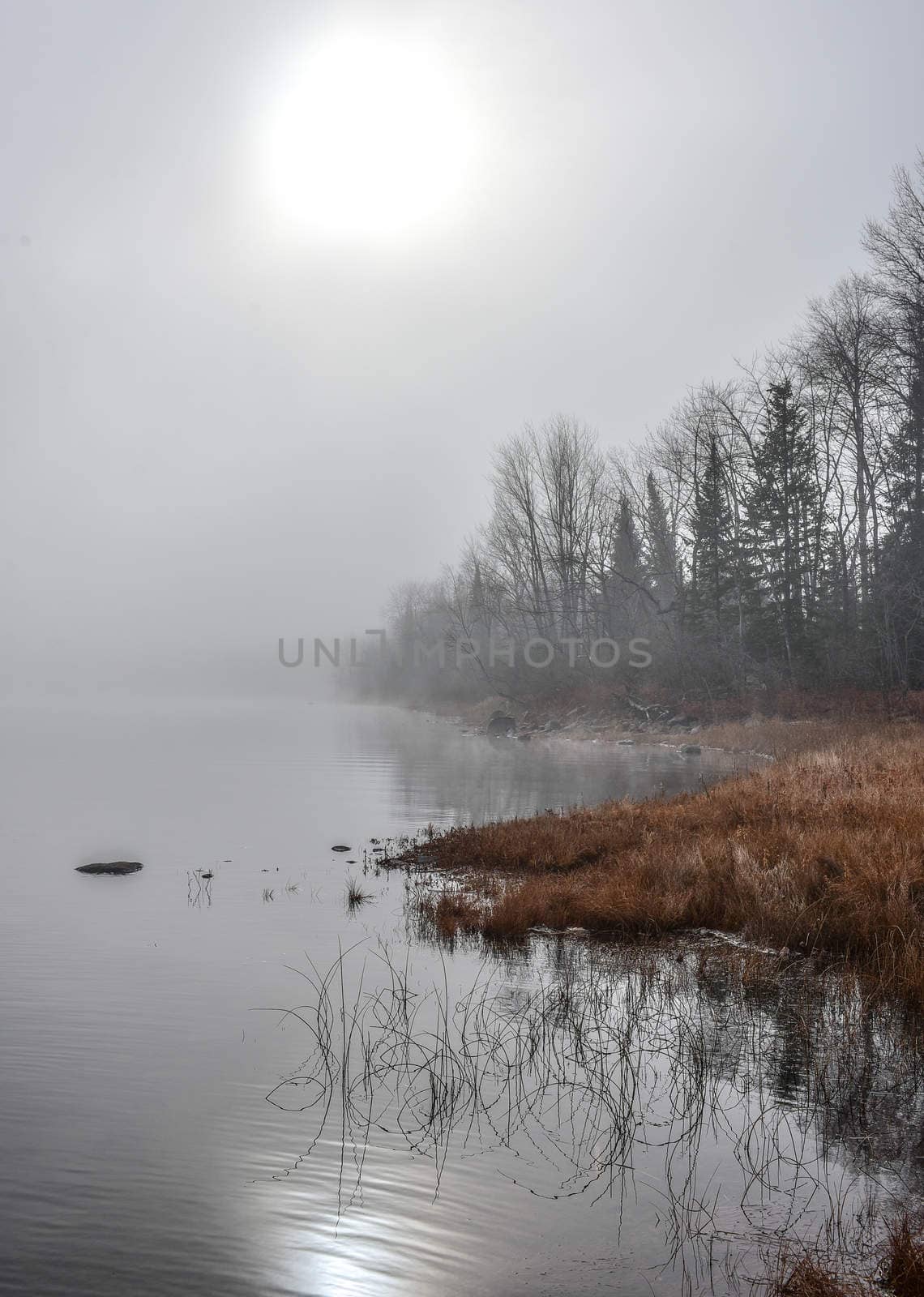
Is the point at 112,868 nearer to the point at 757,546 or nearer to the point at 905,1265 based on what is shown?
the point at 905,1265

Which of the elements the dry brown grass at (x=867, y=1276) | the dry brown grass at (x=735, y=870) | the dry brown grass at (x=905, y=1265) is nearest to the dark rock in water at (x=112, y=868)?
the dry brown grass at (x=735, y=870)

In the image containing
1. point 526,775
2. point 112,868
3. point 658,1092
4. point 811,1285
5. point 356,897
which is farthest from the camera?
point 526,775

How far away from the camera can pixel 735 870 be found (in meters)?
9.70

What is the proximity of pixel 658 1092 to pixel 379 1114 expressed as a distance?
1.64 metres

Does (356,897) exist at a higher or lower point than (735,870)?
lower

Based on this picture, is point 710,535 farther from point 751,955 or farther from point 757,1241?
point 757,1241

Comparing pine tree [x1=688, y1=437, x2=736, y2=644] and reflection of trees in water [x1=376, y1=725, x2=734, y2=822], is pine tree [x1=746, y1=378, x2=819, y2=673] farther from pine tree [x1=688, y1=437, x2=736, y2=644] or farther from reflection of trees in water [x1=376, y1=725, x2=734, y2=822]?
reflection of trees in water [x1=376, y1=725, x2=734, y2=822]

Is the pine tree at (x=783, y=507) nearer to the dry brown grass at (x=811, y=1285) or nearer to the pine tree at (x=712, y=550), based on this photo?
the pine tree at (x=712, y=550)

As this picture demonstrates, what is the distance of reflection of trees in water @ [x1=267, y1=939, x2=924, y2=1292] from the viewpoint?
161 inches

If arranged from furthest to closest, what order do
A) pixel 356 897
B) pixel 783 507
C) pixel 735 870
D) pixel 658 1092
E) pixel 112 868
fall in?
pixel 783 507, pixel 112 868, pixel 356 897, pixel 735 870, pixel 658 1092

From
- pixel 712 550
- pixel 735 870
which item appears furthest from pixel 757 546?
pixel 735 870

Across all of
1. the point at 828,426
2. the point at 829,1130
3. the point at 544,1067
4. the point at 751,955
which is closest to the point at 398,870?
the point at 751,955

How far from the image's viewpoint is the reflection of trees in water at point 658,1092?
4082mm

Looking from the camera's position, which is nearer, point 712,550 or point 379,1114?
point 379,1114
